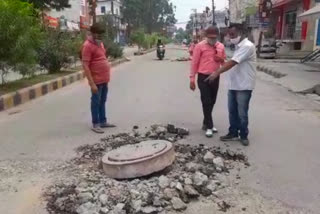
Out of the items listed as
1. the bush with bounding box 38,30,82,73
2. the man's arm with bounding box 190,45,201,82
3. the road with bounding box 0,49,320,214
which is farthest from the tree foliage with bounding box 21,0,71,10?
the man's arm with bounding box 190,45,201,82

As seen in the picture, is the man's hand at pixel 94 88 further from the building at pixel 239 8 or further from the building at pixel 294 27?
the building at pixel 239 8

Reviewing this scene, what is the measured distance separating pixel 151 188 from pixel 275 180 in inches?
54.8

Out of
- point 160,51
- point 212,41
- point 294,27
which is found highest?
point 212,41

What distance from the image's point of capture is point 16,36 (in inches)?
369

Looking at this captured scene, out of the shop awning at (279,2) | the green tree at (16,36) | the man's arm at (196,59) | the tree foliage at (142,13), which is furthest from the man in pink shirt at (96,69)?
the tree foliage at (142,13)

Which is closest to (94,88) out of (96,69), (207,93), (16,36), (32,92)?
(96,69)

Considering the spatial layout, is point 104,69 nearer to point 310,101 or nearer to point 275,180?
point 275,180

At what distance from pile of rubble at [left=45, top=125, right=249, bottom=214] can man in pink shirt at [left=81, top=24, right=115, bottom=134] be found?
4.76ft

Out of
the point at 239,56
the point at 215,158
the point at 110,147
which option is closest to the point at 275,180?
the point at 215,158

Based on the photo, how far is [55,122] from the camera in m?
7.32

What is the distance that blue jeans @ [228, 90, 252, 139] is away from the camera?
18.9 feet

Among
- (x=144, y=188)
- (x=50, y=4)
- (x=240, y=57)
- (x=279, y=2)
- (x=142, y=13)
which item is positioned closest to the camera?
(x=144, y=188)

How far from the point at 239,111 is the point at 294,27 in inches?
1155

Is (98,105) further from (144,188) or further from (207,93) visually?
(144,188)
